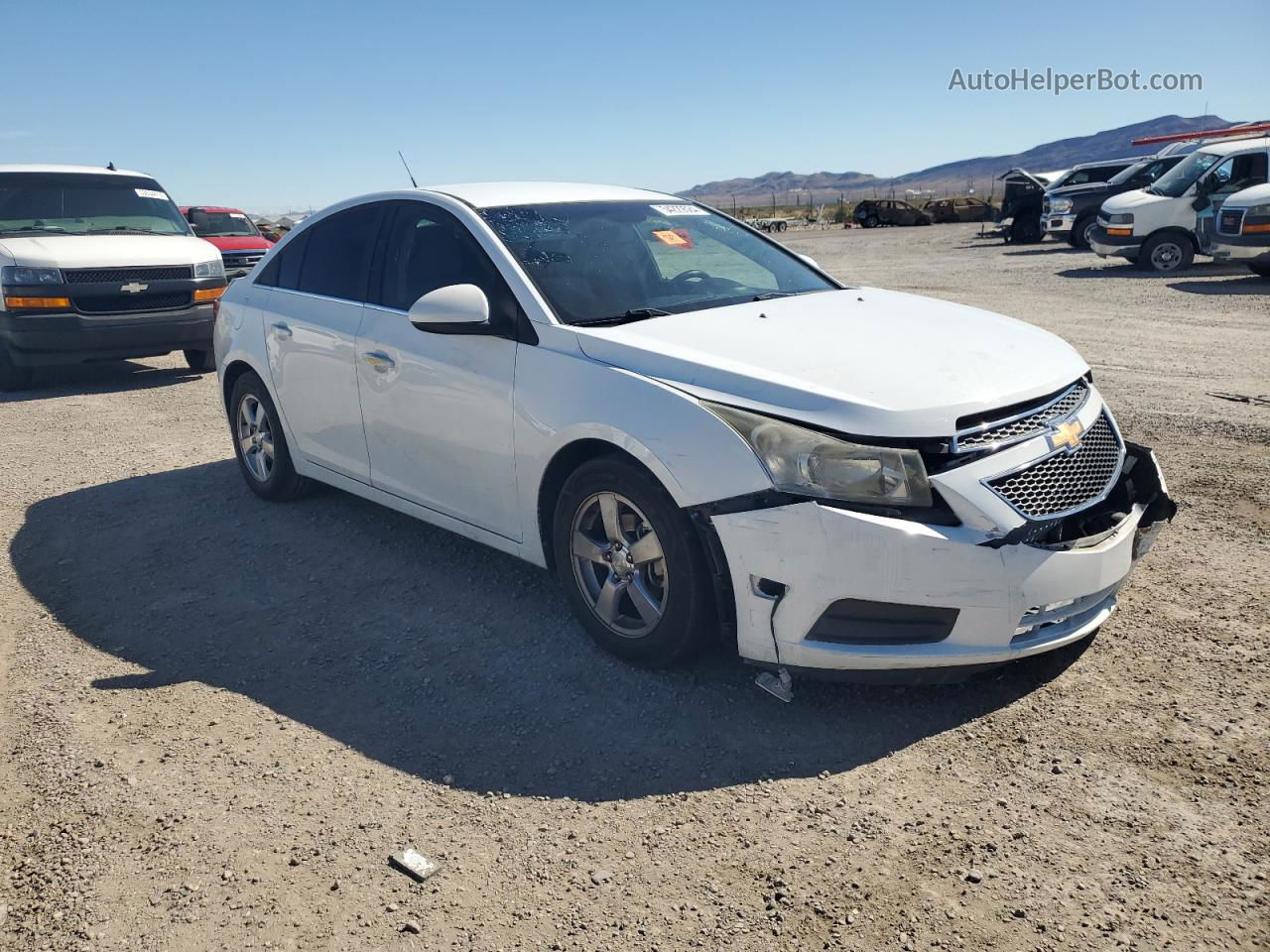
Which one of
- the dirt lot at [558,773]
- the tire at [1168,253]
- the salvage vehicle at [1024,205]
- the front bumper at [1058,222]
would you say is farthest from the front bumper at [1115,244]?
Result: the dirt lot at [558,773]

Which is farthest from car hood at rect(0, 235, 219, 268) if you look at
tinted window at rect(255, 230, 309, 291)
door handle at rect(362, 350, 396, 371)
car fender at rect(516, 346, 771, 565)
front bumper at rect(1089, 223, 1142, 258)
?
front bumper at rect(1089, 223, 1142, 258)

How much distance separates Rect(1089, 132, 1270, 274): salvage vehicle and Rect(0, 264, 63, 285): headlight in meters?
15.6

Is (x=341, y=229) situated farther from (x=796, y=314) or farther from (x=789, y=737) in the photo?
(x=789, y=737)

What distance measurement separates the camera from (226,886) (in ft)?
8.92

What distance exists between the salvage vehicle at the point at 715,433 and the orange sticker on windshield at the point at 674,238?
0.02 m

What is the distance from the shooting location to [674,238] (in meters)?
4.73

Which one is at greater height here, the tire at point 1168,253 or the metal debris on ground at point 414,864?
the tire at point 1168,253

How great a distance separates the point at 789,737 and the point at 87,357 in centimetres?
909

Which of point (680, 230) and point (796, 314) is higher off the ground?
point (680, 230)

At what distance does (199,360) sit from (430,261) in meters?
7.68

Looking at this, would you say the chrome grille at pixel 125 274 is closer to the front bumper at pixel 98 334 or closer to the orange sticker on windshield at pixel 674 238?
the front bumper at pixel 98 334

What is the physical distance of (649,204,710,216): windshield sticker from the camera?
494 centimetres

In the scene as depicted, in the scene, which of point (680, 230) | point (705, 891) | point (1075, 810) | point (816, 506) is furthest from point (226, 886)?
point (680, 230)

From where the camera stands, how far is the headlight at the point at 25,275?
9492 mm
